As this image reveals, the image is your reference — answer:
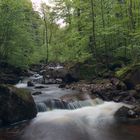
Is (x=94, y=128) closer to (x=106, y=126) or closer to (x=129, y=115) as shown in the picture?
(x=106, y=126)

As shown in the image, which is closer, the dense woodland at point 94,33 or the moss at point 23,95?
the moss at point 23,95

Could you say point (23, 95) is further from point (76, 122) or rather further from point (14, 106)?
point (76, 122)

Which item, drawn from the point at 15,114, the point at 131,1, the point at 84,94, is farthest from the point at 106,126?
the point at 131,1

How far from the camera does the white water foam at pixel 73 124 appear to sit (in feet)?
46.9

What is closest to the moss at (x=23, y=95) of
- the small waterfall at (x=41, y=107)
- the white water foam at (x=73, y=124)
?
the white water foam at (x=73, y=124)

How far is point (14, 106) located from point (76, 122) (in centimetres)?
354

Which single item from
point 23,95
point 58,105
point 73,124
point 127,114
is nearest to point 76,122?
point 73,124

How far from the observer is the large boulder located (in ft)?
54.2

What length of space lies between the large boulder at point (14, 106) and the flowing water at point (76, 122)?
68 centimetres

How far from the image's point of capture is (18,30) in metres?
31.0

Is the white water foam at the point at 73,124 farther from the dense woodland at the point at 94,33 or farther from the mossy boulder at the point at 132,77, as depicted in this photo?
the dense woodland at the point at 94,33

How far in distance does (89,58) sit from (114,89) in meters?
7.91

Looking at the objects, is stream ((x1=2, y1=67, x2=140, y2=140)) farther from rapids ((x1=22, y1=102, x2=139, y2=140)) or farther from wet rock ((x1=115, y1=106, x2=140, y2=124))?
wet rock ((x1=115, y1=106, x2=140, y2=124))

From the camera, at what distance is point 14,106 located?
660 inches
